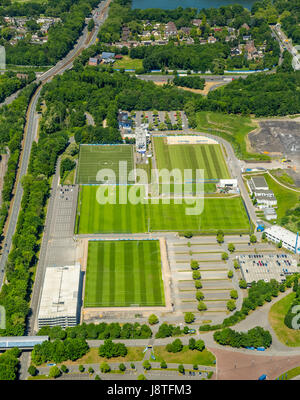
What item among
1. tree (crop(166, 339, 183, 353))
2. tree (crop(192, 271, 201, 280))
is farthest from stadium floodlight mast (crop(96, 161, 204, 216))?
tree (crop(166, 339, 183, 353))

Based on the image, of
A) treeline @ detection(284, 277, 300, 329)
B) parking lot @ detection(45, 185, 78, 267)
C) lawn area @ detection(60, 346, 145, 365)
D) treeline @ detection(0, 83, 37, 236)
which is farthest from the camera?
treeline @ detection(0, 83, 37, 236)

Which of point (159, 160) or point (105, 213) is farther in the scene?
point (159, 160)

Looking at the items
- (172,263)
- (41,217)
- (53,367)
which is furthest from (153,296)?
(41,217)

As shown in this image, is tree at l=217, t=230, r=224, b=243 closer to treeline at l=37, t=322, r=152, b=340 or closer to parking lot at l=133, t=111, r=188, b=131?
treeline at l=37, t=322, r=152, b=340

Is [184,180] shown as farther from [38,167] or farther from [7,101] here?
[7,101]

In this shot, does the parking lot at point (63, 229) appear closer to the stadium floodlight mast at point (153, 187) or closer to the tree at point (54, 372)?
the stadium floodlight mast at point (153, 187)

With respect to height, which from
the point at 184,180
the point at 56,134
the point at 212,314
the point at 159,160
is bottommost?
the point at 212,314
